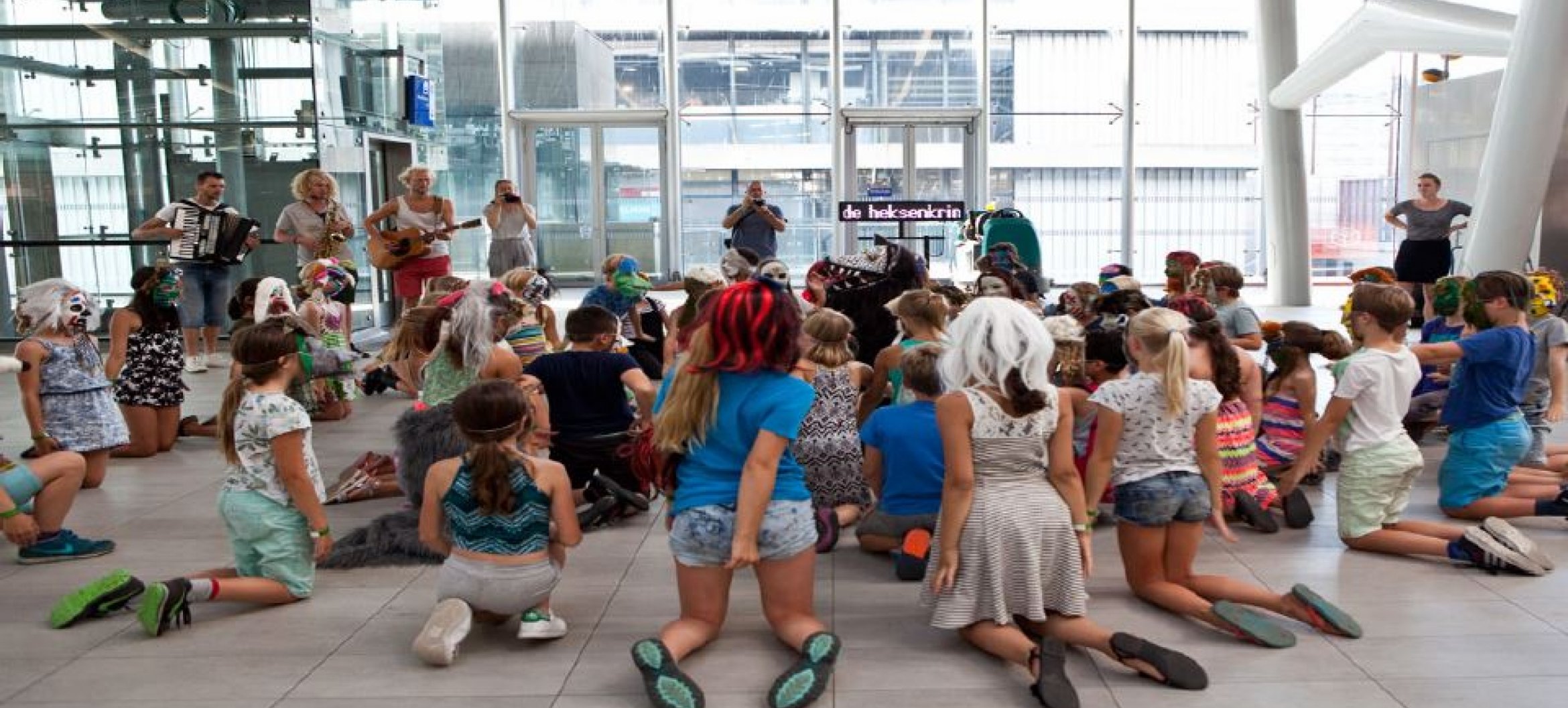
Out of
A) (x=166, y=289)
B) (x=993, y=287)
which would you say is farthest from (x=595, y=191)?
(x=993, y=287)

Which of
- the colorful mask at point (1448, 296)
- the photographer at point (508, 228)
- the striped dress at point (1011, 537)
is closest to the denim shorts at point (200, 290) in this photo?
the photographer at point (508, 228)

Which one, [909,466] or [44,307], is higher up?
[44,307]

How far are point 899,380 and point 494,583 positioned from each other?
6.95 feet

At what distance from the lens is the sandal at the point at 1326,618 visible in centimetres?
403

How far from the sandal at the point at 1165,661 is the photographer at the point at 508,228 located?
9.20 meters

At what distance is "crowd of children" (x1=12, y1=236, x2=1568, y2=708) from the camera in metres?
3.76

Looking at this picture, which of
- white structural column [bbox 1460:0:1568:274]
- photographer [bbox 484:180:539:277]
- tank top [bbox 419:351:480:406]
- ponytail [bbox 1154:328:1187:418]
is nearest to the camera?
ponytail [bbox 1154:328:1187:418]

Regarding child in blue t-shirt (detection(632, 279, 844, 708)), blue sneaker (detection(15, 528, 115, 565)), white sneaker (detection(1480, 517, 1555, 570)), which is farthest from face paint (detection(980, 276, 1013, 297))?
blue sneaker (detection(15, 528, 115, 565))

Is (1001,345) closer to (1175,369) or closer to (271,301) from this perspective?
(1175,369)

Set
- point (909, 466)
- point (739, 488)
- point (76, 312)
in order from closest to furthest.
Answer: point (739, 488) < point (909, 466) < point (76, 312)

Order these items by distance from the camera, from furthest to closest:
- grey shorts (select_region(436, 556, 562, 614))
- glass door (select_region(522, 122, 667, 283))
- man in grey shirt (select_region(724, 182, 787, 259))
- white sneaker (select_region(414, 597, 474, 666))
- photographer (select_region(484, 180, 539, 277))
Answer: glass door (select_region(522, 122, 667, 283))
photographer (select_region(484, 180, 539, 277))
man in grey shirt (select_region(724, 182, 787, 259))
grey shorts (select_region(436, 556, 562, 614))
white sneaker (select_region(414, 597, 474, 666))

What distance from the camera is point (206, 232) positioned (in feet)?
34.5

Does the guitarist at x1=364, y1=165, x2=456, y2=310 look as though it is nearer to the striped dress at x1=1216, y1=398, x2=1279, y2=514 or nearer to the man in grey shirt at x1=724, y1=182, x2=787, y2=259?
the man in grey shirt at x1=724, y1=182, x2=787, y2=259

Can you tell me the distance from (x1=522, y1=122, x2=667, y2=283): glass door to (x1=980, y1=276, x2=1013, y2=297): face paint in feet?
39.8
